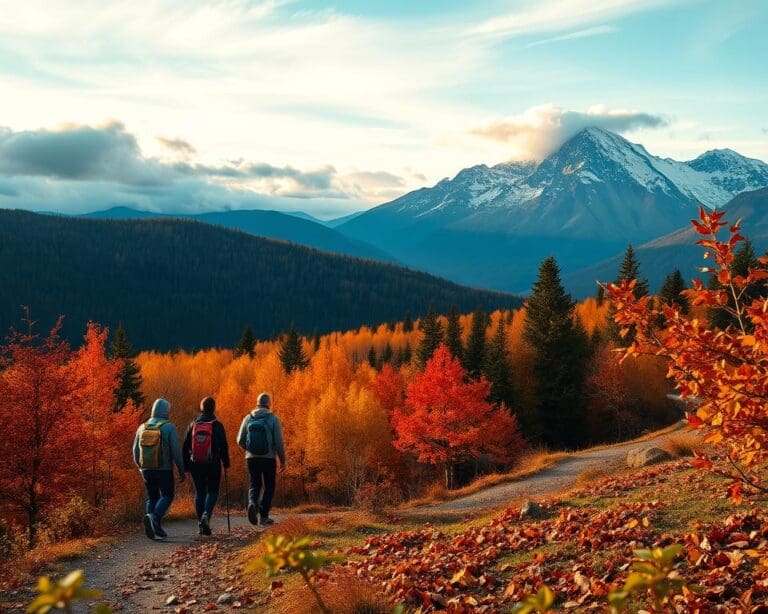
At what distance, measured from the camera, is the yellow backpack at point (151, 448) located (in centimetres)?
1225

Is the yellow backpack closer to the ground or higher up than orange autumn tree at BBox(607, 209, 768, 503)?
closer to the ground

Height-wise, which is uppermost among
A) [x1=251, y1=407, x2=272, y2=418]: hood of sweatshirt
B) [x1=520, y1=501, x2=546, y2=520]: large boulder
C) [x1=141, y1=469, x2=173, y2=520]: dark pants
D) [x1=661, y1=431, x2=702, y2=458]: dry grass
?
[x1=251, y1=407, x2=272, y2=418]: hood of sweatshirt

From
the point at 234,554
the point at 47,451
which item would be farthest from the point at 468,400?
the point at 234,554

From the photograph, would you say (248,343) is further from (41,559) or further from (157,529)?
(41,559)

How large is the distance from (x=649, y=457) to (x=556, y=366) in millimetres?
28423

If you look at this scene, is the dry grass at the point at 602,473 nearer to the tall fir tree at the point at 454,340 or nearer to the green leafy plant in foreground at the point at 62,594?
Answer: the green leafy plant in foreground at the point at 62,594

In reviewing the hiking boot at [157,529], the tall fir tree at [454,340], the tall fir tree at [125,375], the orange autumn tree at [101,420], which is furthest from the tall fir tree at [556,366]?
the hiking boot at [157,529]

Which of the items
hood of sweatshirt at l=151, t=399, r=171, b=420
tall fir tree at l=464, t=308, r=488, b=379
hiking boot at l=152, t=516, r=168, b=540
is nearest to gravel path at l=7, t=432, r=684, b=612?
hiking boot at l=152, t=516, r=168, b=540

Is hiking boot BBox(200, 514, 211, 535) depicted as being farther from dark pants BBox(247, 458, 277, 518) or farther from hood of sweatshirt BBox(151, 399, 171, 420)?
hood of sweatshirt BBox(151, 399, 171, 420)

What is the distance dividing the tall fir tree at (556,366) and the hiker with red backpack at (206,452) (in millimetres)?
36627

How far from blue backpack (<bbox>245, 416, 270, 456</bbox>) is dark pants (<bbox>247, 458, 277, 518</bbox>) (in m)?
0.36

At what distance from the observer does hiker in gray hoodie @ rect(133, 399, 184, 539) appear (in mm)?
12266

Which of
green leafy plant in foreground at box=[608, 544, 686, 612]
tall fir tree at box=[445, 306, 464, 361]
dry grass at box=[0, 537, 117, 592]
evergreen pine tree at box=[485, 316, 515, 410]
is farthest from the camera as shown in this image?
tall fir tree at box=[445, 306, 464, 361]

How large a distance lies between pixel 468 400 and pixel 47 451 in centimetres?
2520
